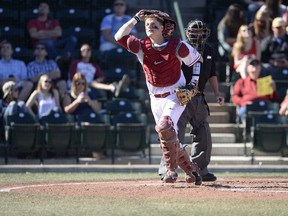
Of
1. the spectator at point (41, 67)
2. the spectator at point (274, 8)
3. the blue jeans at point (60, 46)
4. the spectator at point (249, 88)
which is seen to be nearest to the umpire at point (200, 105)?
the spectator at point (249, 88)

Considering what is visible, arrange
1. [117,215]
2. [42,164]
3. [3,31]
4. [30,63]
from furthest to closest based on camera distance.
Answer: [3,31]
[30,63]
[42,164]
[117,215]

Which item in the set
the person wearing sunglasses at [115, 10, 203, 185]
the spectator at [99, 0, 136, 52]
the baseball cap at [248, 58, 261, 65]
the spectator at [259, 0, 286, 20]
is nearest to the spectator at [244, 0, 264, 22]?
the spectator at [259, 0, 286, 20]

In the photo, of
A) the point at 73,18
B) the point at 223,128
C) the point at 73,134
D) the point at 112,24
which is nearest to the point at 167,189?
the point at 73,134

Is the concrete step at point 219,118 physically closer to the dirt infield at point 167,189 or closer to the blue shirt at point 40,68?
the blue shirt at point 40,68

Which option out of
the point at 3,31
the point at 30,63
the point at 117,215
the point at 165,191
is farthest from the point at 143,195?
the point at 3,31

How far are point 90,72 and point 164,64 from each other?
24.5ft

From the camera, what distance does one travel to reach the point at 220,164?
16.9m

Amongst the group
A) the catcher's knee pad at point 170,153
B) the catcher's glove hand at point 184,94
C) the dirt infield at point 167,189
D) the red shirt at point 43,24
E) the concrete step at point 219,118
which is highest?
the red shirt at point 43,24

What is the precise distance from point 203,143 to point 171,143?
1.36 m

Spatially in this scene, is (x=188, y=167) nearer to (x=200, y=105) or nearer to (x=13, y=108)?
(x=200, y=105)

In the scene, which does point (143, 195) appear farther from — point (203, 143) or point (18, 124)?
point (18, 124)

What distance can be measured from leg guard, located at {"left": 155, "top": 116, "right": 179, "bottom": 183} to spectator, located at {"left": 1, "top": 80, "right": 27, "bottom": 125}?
6.51 meters

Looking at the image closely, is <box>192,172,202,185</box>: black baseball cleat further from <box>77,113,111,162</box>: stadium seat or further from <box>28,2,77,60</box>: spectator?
<box>28,2,77,60</box>: spectator

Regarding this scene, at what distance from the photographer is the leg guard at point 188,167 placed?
11.1m
